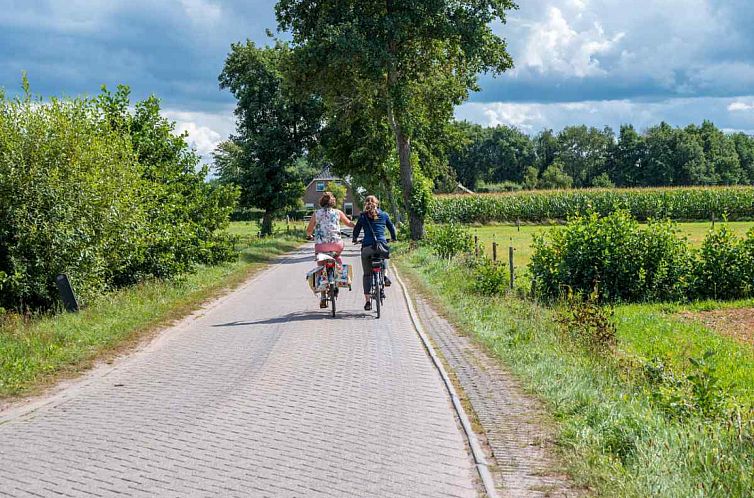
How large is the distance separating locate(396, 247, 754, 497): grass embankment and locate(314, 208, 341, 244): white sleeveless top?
8.84 feet

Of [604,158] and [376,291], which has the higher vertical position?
[604,158]

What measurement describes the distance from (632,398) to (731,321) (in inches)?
342

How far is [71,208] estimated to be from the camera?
Answer: 14.8m

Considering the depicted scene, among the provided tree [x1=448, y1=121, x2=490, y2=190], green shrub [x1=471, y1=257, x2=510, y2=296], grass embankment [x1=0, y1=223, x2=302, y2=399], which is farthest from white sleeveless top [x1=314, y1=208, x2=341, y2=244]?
tree [x1=448, y1=121, x2=490, y2=190]

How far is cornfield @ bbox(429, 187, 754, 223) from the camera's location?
209ft

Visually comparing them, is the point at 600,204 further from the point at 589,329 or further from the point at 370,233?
the point at 589,329

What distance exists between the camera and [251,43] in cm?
5138

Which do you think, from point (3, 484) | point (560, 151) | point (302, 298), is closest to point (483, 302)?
point (302, 298)

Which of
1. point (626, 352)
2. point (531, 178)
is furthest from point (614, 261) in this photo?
point (531, 178)

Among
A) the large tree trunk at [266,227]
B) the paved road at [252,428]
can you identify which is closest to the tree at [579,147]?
the large tree trunk at [266,227]

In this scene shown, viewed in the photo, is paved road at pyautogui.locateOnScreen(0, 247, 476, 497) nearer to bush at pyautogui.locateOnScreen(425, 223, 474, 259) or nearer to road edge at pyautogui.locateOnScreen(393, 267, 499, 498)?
road edge at pyautogui.locateOnScreen(393, 267, 499, 498)

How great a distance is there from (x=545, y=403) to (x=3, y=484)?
16.0 ft

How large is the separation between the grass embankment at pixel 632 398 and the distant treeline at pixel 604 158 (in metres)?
92.0

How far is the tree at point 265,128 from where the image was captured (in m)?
50.2
